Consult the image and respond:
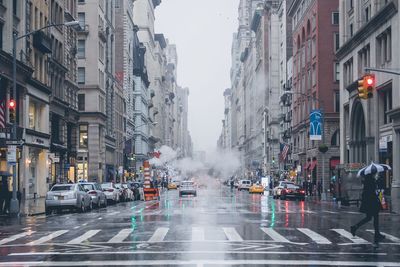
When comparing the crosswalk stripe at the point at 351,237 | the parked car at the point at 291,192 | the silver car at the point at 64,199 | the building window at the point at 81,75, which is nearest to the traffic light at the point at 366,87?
the crosswalk stripe at the point at 351,237

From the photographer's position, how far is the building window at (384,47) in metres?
52.5

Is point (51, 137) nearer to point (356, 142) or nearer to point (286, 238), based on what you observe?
point (356, 142)

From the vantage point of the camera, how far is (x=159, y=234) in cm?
2105

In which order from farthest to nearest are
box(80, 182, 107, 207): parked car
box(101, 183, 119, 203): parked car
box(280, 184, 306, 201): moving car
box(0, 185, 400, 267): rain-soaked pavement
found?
box(280, 184, 306, 201): moving car
box(101, 183, 119, 203): parked car
box(80, 182, 107, 207): parked car
box(0, 185, 400, 267): rain-soaked pavement

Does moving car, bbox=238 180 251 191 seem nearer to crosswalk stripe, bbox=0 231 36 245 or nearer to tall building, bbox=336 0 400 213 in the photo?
tall building, bbox=336 0 400 213

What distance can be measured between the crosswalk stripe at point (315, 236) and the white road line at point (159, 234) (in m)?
4.14

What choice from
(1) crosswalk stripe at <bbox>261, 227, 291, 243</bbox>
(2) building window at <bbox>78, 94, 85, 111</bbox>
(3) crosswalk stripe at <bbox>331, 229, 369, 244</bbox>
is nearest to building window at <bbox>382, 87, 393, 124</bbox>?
(3) crosswalk stripe at <bbox>331, 229, 369, 244</bbox>

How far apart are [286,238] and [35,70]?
136 ft

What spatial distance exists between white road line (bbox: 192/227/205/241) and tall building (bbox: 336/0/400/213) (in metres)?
18.3

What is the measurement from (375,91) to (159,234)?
128 feet

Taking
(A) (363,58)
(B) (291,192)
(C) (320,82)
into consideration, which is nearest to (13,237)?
(B) (291,192)

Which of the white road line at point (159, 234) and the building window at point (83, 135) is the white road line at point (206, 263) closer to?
the white road line at point (159, 234)

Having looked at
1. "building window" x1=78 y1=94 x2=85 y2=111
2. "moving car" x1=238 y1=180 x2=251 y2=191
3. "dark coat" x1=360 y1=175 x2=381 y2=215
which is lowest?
"moving car" x1=238 y1=180 x2=251 y2=191

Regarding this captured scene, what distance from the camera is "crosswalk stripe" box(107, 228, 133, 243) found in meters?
19.3
